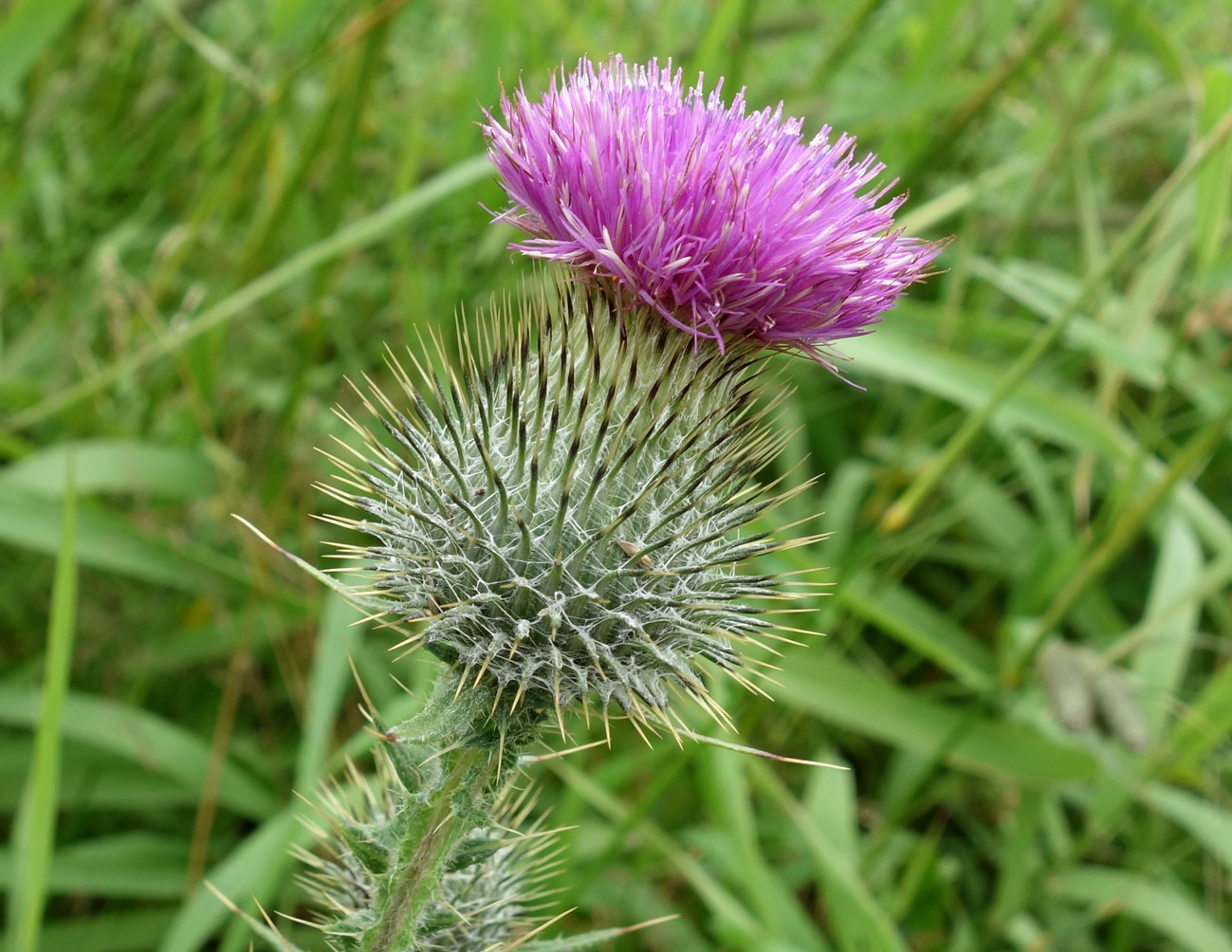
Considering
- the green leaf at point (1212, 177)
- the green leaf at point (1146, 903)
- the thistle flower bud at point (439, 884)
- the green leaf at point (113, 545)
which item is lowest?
the green leaf at point (1146, 903)

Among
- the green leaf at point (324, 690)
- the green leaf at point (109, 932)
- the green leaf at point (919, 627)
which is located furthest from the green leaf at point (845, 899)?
the green leaf at point (109, 932)

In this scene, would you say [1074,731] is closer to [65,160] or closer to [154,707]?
[154,707]

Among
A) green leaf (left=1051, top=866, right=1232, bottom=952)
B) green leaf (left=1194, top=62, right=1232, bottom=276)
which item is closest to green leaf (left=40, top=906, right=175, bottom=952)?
green leaf (left=1051, top=866, right=1232, bottom=952)

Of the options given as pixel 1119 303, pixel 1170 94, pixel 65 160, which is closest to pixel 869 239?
pixel 1119 303

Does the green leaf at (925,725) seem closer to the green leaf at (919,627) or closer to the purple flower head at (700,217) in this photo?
the green leaf at (919,627)

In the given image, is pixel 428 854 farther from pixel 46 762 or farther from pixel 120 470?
pixel 120 470

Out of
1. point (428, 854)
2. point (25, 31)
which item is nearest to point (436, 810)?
point (428, 854)
